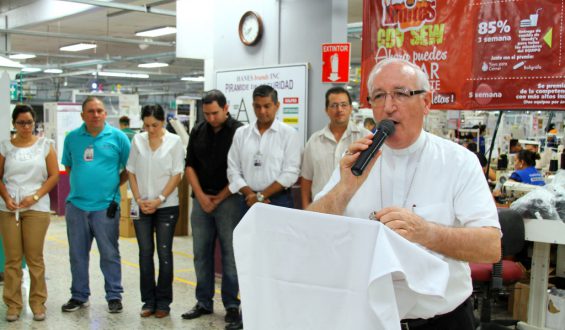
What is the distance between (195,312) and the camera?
4.55 meters

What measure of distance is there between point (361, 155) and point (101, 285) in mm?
4443

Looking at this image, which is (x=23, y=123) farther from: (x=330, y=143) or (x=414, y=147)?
(x=414, y=147)

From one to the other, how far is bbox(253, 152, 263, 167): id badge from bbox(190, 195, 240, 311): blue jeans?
0.29m

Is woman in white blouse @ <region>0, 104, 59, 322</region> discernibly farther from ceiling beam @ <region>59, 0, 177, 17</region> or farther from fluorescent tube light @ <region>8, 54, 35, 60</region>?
fluorescent tube light @ <region>8, 54, 35, 60</region>

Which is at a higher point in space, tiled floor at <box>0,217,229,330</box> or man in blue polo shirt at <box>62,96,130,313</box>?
man in blue polo shirt at <box>62,96,130,313</box>

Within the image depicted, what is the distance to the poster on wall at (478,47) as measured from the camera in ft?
12.3

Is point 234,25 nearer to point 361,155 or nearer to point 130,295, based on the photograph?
point 130,295

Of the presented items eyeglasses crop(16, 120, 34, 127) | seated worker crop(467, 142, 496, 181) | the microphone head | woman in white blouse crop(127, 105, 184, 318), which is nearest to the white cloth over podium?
the microphone head

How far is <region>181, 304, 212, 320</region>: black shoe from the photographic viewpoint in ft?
14.8

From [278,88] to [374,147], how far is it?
3646mm

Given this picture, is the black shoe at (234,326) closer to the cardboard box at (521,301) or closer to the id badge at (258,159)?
the id badge at (258,159)

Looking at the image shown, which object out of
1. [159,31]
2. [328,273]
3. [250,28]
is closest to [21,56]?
[159,31]

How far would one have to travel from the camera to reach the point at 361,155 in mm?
1606

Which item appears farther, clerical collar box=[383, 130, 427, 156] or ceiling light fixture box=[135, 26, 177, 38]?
ceiling light fixture box=[135, 26, 177, 38]
